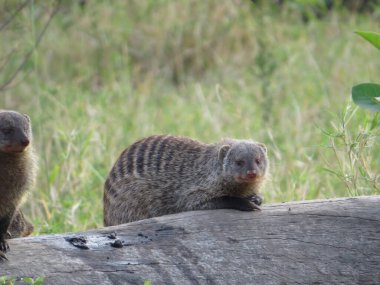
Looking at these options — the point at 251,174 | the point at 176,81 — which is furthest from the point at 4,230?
the point at 176,81

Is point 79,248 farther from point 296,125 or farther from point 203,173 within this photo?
point 296,125

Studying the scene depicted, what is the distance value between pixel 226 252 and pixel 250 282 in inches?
4.5

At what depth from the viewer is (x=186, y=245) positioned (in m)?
2.27

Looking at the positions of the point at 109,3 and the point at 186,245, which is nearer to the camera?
the point at 186,245

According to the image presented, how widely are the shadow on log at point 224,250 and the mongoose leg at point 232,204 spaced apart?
0.43 ft

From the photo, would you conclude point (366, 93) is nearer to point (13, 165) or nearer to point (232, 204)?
point (232, 204)

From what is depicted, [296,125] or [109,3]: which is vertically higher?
[109,3]

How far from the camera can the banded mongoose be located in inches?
95.3

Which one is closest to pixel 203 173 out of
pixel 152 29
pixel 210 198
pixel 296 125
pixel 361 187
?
pixel 210 198

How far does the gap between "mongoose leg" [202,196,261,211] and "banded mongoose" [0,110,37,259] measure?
0.67m

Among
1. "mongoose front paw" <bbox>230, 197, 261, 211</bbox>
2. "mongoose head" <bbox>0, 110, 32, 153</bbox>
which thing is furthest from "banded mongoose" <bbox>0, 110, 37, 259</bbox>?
"mongoose front paw" <bbox>230, 197, 261, 211</bbox>

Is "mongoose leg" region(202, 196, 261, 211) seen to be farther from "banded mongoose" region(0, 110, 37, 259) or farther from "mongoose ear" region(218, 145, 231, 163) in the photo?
"banded mongoose" region(0, 110, 37, 259)

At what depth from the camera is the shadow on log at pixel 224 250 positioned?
83.6 inches

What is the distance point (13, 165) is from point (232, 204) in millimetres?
752
